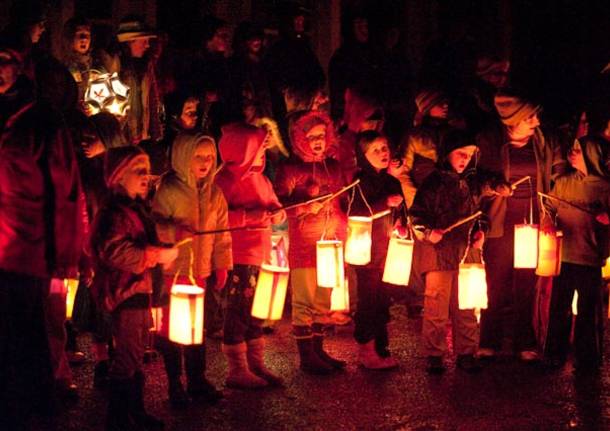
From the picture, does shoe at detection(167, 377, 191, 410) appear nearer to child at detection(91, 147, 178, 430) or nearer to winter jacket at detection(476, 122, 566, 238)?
child at detection(91, 147, 178, 430)

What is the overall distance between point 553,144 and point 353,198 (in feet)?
6.35

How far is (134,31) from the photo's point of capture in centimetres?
995

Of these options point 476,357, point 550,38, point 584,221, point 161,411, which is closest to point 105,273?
point 161,411

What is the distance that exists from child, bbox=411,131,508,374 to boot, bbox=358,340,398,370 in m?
0.34

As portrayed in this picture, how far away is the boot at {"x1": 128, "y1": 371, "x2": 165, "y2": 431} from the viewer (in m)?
6.93

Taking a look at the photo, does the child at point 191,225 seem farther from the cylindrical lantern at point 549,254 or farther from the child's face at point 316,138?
the cylindrical lantern at point 549,254

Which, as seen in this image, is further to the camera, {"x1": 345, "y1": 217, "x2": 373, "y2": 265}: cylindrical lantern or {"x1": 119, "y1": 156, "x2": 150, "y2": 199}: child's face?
{"x1": 345, "y1": 217, "x2": 373, "y2": 265}: cylindrical lantern

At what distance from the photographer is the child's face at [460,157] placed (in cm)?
868

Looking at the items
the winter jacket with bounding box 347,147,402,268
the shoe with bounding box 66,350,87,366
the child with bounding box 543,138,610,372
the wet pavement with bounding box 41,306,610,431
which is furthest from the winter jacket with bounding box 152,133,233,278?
the child with bounding box 543,138,610,372

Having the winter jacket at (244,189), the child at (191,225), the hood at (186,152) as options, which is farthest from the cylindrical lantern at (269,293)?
the hood at (186,152)

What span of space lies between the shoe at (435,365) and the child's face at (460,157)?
1587 mm

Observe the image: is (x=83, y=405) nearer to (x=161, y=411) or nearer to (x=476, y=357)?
(x=161, y=411)

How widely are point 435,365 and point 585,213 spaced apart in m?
1.81

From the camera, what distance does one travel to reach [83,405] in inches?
298
